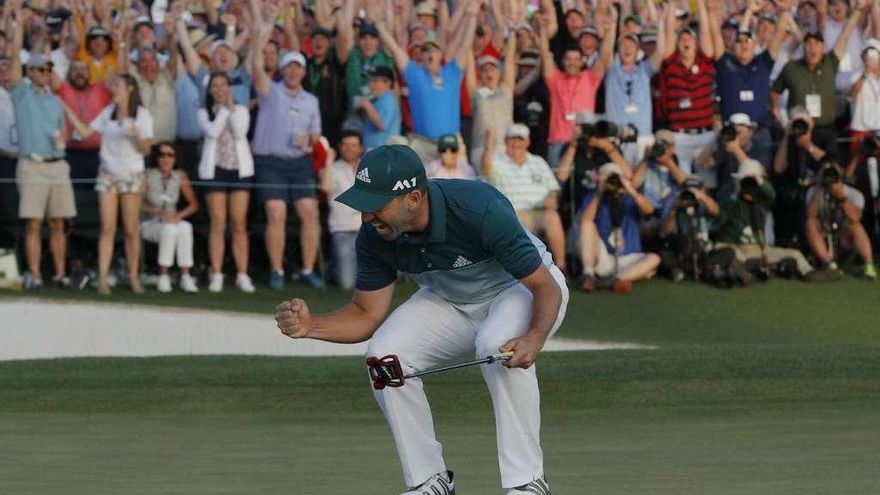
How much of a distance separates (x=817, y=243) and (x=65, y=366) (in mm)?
7383

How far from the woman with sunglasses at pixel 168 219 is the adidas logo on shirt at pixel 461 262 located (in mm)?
10121

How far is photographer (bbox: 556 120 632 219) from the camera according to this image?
54.9 feet

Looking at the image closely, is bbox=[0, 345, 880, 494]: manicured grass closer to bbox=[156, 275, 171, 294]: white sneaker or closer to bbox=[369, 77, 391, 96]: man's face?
bbox=[156, 275, 171, 294]: white sneaker

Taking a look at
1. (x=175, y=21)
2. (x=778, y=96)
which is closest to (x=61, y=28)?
(x=175, y=21)

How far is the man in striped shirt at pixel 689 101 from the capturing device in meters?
17.2

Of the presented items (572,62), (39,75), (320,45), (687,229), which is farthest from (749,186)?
(39,75)

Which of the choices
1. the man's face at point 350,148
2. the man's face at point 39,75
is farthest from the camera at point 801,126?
the man's face at point 39,75

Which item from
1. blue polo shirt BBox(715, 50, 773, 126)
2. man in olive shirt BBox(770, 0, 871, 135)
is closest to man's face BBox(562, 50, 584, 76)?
blue polo shirt BBox(715, 50, 773, 126)

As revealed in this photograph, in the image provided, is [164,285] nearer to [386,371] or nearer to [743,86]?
[743,86]

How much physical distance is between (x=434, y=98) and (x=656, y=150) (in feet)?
6.73

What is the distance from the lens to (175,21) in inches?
668

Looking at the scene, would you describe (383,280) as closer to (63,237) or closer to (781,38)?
(63,237)

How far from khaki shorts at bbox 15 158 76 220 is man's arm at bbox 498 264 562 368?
10.4 m

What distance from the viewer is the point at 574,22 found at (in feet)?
58.7
